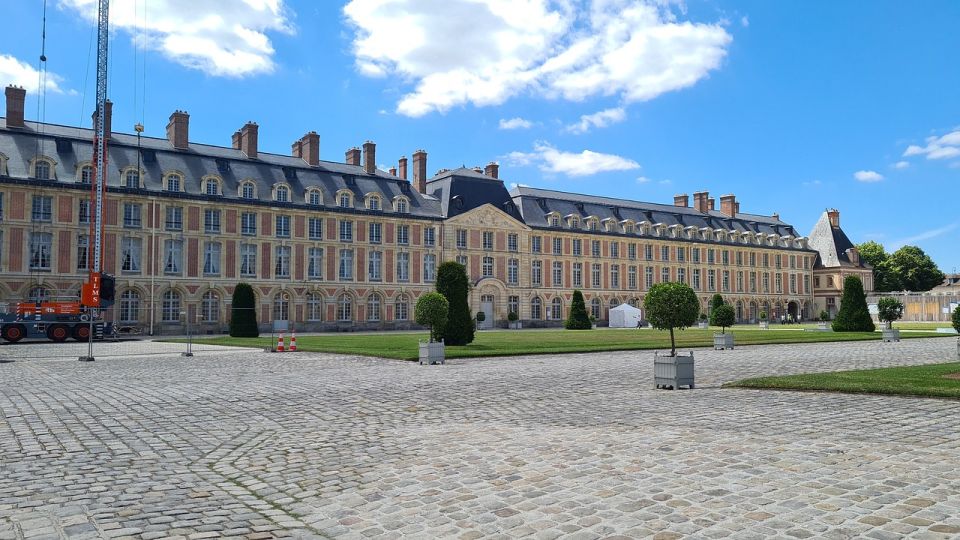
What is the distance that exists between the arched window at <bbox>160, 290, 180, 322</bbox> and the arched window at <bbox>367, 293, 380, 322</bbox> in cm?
1287

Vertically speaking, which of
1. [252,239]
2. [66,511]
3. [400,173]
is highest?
[400,173]

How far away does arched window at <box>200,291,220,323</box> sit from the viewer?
44.8m

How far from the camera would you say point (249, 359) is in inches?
813

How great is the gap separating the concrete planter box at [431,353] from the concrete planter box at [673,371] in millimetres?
7397

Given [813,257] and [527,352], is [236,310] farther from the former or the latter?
[813,257]

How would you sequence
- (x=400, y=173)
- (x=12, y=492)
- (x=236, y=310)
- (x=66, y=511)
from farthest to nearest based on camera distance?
(x=400, y=173)
(x=236, y=310)
(x=12, y=492)
(x=66, y=511)

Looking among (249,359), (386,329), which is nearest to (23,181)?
(386,329)

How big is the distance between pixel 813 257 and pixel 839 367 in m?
70.7

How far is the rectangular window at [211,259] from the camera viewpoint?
4503 centimetres

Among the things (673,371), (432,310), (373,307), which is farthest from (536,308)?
(673,371)

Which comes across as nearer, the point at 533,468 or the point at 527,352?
the point at 533,468

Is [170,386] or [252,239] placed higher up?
[252,239]

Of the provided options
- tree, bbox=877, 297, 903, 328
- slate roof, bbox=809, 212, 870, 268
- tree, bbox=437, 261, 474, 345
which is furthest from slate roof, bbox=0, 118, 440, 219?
slate roof, bbox=809, 212, 870, 268

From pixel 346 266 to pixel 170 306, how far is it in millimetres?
11957
